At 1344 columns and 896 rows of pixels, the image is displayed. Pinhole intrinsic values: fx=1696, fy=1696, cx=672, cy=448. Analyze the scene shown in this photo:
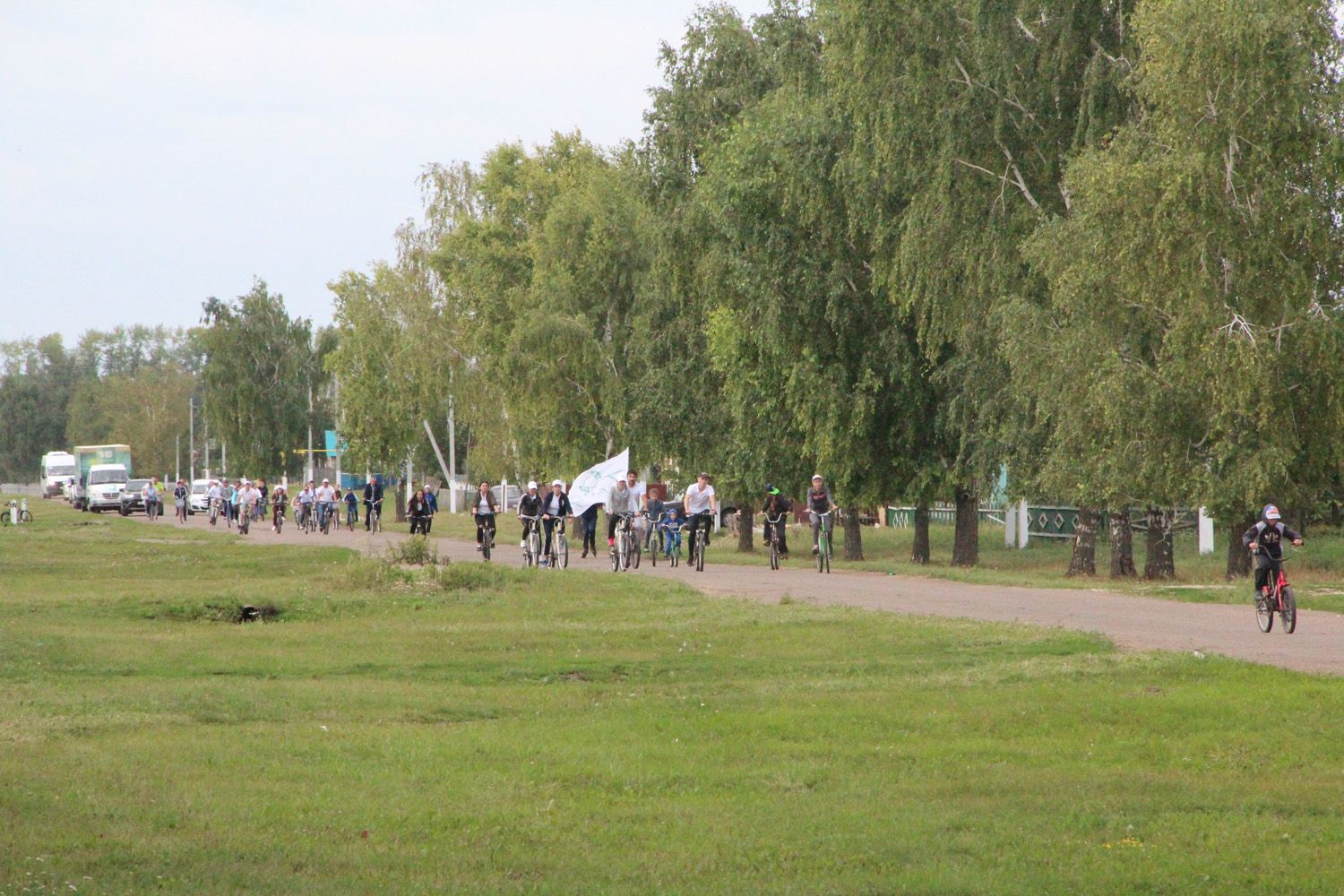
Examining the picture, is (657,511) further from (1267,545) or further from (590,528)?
(1267,545)

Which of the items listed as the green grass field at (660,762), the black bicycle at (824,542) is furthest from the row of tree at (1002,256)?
the green grass field at (660,762)

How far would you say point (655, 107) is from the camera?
148 ft

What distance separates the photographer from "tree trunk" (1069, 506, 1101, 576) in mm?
32250

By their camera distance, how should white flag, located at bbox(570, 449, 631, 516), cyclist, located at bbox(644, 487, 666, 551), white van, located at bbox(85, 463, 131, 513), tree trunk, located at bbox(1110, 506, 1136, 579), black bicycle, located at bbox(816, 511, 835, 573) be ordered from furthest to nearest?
white van, located at bbox(85, 463, 131, 513), white flag, located at bbox(570, 449, 631, 516), cyclist, located at bbox(644, 487, 666, 551), black bicycle, located at bbox(816, 511, 835, 573), tree trunk, located at bbox(1110, 506, 1136, 579)

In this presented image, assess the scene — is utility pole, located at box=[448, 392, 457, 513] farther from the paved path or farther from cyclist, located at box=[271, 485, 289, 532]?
the paved path

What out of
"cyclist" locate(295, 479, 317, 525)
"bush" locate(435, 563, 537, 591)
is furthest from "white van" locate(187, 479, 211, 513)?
"bush" locate(435, 563, 537, 591)

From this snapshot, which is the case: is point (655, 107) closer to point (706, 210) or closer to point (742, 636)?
point (706, 210)

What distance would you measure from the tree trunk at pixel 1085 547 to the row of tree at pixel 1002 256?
0.23 feet

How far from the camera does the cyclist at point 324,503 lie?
58.5m

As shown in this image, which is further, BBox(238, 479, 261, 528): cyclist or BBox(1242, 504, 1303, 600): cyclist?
BBox(238, 479, 261, 528): cyclist

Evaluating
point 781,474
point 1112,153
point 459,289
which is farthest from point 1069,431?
point 459,289

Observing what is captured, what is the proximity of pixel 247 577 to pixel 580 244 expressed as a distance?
2281 cm

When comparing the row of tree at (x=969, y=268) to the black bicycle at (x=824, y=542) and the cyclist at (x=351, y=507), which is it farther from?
the cyclist at (x=351, y=507)

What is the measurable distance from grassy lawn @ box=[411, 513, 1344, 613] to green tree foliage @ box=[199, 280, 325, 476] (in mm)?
45421
